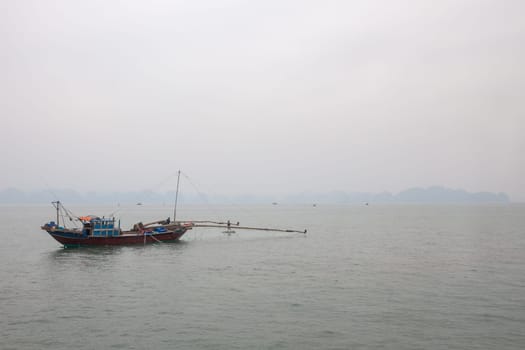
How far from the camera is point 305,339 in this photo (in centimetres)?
2150

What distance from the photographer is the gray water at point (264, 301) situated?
21766 millimetres

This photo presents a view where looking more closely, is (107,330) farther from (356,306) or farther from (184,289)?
(356,306)

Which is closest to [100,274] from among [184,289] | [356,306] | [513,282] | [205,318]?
[184,289]

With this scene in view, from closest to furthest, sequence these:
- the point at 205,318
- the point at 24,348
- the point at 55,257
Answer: the point at 24,348
the point at 205,318
the point at 55,257

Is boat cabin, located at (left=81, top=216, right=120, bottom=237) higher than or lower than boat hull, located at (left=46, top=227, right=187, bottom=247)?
higher

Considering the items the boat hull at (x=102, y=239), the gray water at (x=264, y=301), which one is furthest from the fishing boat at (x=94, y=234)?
the gray water at (x=264, y=301)

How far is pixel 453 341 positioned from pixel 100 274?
31543mm

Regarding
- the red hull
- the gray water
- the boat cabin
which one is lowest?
the gray water

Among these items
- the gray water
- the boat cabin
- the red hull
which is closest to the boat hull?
the red hull

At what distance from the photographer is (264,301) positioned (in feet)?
94.4

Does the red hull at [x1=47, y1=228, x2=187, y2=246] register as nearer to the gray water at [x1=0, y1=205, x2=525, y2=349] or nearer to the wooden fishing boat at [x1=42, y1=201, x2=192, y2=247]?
the wooden fishing boat at [x1=42, y1=201, x2=192, y2=247]

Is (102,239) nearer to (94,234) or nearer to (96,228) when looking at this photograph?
(94,234)

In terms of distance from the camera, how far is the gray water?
71.4 feet

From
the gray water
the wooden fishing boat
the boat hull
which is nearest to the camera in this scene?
the gray water
